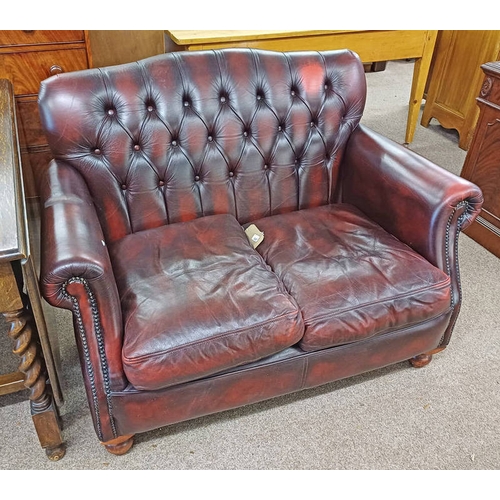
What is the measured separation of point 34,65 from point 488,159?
6.55 feet

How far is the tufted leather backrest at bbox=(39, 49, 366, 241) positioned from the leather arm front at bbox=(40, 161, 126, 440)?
257mm

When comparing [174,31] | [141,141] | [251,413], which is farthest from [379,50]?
[251,413]

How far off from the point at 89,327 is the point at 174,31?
5.61 feet

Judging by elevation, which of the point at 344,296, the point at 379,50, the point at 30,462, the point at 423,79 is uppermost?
the point at 379,50

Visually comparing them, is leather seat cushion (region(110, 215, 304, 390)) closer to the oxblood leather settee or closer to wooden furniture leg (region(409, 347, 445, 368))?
the oxblood leather settee

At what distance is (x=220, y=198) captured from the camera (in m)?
1.71

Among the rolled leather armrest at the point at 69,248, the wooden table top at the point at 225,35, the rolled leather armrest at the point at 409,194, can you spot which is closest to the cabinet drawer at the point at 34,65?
the wooden table top at the point at 225,35

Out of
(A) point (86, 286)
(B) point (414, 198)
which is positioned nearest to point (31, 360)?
(A) point (86, 286)

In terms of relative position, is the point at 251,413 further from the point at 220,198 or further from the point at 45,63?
the point at 45,63

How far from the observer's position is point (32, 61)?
6.57ft

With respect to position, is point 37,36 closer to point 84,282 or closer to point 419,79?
point 84,282

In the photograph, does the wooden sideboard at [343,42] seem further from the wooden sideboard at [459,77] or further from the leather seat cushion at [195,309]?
the leather seat cushion at [195,309]

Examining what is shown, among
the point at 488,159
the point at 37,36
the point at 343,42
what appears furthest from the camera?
the point at 343,42

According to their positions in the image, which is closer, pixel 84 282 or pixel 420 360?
pixel 84 282
